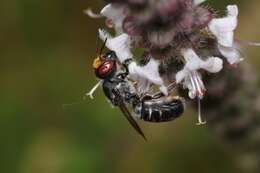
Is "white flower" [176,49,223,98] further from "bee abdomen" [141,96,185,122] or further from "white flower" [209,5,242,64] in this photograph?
"bee abdomen" [141,96,185,122]

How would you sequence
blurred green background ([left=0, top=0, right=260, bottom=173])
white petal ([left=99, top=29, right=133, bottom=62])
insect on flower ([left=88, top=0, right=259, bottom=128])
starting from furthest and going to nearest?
blurred green background ([left=0, top=0, right=260, bottom=173]) → white petal ([left=99, top=29, right=133, bottom=62]) → insect on flower ([left=88, top=0, right=259, bottom=128])

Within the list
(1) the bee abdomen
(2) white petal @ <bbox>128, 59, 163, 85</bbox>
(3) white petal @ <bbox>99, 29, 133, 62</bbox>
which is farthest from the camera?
(1) the bee abdomen

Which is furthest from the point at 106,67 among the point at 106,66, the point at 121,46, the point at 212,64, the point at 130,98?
the point at 212,64

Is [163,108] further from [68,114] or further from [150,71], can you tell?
[68,114]

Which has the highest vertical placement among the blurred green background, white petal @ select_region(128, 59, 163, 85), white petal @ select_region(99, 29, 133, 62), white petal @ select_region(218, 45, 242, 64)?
white petal @ select_region(99, 29, 133, 62)

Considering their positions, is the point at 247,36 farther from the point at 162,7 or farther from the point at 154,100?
the point at 162,7

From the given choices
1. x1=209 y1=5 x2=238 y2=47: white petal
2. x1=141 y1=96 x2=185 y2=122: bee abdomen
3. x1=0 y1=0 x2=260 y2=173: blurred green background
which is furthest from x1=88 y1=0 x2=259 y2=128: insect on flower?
x1=0 y1=0 x2=260 y2=173: blurred green background
